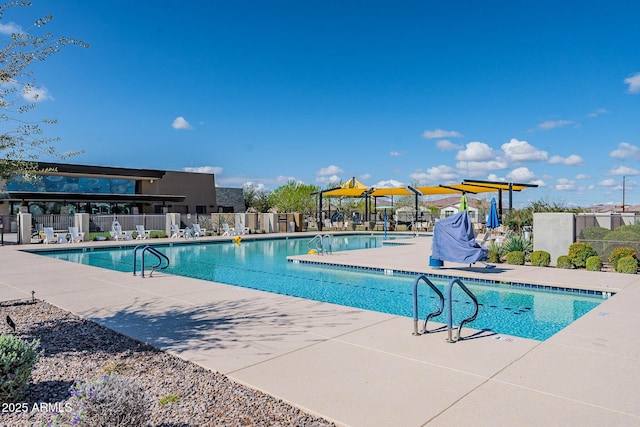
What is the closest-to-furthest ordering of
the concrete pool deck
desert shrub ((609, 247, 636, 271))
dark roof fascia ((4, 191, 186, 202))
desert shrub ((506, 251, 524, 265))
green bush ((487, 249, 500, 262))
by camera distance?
1. the concrete pool deck
2. desert shrub ((609, 247, 636, 271))
3. desert shrub ((506, 251, 524, 265))
4. green bush ((487, 249, 500, 262))
5. dark roof fascia ((4, 191, 186, 202))

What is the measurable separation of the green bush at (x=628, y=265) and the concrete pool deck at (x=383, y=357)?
2178 millimetres

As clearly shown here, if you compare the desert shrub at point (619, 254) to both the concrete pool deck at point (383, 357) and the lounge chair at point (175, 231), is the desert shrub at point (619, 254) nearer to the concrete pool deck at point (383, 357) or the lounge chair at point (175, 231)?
the concrete pool deck at point (383, 357)

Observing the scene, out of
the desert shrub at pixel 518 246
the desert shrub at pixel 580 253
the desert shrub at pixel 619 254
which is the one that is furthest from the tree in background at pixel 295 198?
the desert shrub at pixel 619 254

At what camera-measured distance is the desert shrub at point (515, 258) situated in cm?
1166

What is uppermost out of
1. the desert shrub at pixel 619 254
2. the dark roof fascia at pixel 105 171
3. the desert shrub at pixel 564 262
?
the dark roof fascia at pixel 105 171

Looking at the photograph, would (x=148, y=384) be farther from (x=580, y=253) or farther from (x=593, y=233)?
(x=593, y=233)

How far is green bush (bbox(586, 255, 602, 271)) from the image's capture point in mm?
10273

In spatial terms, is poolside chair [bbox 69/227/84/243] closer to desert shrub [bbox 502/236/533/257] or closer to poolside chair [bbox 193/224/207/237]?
poolside chair [bbox 193/224/207/237]

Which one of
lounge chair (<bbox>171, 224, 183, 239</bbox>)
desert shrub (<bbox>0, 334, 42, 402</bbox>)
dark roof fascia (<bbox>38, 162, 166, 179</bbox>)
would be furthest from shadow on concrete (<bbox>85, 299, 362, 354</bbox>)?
dark roof fascia (<bbox>38, 162, 166, 179</bbox>)

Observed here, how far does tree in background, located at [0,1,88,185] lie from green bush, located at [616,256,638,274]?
11355 mm

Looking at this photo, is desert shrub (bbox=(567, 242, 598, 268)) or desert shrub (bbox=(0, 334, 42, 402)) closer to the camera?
desert shrub (bbox=(0, 334, 42, 402))

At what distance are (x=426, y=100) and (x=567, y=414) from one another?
92.0 ft

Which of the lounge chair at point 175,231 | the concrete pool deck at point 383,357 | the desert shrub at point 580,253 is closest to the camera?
the concrete pool deck at point 383,357

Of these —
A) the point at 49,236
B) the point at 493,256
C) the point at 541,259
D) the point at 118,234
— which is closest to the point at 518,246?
the point at 493,256
